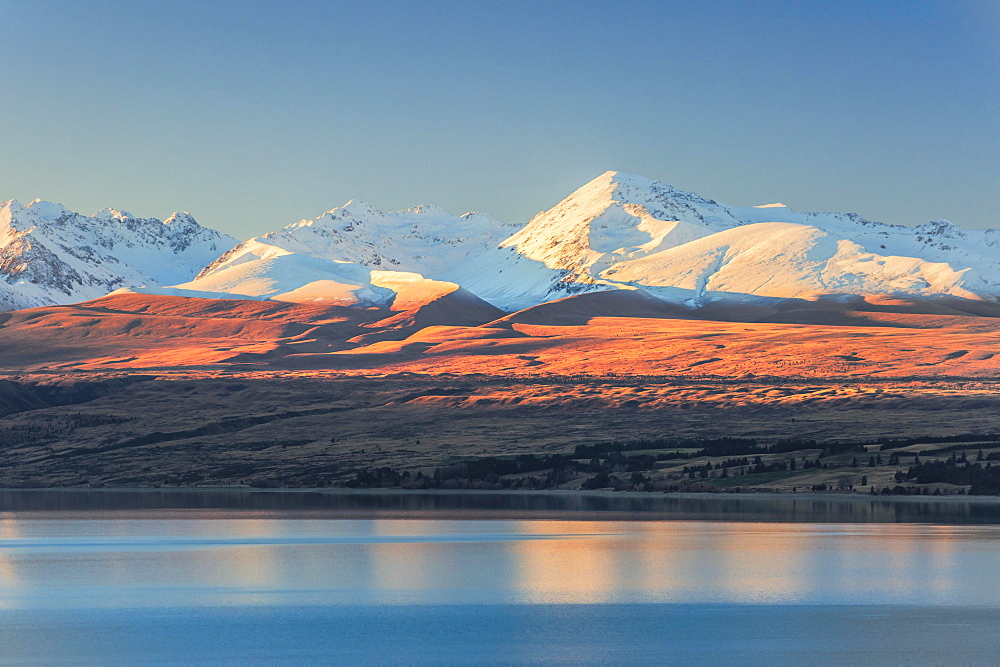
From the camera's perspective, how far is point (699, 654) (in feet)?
142

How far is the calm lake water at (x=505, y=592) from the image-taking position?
44.2m

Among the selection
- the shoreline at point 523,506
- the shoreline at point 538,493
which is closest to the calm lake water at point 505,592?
the shoreline at point 523,506

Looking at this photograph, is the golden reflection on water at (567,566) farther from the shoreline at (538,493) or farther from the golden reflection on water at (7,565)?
the shoreline at (538,493)

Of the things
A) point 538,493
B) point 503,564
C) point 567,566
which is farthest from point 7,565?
point 538,493

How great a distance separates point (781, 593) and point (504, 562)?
16.0 m

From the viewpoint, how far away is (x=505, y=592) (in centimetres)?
5722

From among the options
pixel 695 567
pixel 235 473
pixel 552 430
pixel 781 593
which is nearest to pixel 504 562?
pixel 695 567

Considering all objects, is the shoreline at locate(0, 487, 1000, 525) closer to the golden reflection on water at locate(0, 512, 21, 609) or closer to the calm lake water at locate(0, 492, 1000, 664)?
the calm lake water at locate(0, 492, 1000, 664)

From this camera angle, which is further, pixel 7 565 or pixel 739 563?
pixel 7 565

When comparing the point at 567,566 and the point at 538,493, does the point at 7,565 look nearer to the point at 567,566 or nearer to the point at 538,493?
the point at 567,566

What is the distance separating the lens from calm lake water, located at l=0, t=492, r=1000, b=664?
44.2 metres

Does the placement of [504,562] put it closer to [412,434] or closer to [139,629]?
[139,629]

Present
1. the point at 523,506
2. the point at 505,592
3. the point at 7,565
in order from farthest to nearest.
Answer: the point at 523,506
the point at 7,565
the point at 505,592

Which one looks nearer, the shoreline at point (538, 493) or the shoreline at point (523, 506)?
the shoreline at point (523, 506)
